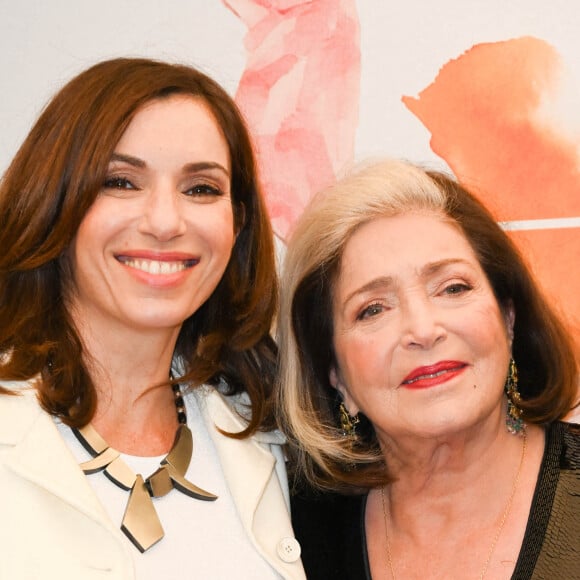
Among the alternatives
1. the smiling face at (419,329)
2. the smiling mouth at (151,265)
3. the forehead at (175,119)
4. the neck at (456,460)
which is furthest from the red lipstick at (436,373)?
the forehead at (175,119)

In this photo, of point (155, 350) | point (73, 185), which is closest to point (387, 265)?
point (155, 350)

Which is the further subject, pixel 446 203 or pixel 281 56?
pixel 281 56

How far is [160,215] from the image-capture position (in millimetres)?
1856

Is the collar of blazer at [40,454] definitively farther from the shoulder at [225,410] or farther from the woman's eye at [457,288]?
the woman's eye at [457,288]

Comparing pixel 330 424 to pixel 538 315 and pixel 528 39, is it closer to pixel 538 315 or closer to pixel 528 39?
pixel 538 315

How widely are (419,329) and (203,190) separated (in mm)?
588

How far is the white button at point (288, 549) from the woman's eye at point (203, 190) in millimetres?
816

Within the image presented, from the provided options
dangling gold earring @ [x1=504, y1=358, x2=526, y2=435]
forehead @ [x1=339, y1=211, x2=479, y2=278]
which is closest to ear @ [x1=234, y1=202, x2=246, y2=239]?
forehead @ [x1=339, y1=211, x2=479, y2=278]

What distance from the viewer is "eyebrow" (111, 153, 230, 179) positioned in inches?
72.6

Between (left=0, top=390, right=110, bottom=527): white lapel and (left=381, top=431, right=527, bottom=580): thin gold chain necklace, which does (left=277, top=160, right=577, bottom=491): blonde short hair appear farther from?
(left=0, top=390, right=110, bottom=527): white lapel

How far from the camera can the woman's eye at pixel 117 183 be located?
73.5 inches

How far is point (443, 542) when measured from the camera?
200 cm

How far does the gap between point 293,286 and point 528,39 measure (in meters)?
0.99

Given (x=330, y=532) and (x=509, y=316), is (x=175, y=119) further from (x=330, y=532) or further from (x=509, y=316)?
(x=330, y=532)
